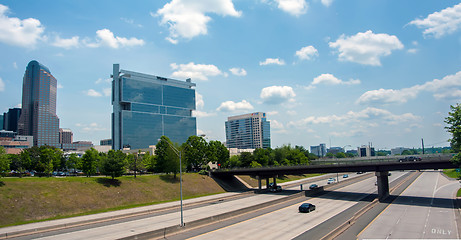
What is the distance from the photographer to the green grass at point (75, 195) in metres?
45.8

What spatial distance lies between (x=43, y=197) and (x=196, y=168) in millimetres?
55337

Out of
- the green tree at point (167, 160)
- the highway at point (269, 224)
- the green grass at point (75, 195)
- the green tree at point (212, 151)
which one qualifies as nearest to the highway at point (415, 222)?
the highway at point (269, 224)

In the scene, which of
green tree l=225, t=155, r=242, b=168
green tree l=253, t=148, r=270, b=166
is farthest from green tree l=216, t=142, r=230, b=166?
green tree l=253, t=148, r=270, b=166

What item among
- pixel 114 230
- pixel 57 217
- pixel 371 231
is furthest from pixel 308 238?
pixel 57 217

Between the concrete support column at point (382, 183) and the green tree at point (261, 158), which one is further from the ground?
the green tree at point (261, 158)

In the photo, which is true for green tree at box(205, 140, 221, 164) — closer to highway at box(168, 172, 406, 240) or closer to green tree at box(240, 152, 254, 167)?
green tree at box(240, 152, 254, 167)

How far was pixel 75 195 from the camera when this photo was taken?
181 ft

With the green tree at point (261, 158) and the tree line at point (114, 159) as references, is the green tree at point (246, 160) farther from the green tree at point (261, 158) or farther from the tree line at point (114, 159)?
the tree line at point (114, 159)

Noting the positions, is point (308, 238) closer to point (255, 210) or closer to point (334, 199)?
point (255, 210)

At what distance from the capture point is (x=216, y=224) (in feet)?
A: 116

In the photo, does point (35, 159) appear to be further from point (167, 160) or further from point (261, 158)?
point (261, 158)

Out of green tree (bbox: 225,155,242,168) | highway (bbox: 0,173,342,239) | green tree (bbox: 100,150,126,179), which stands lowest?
highway (bbox: 0,173,342,239)

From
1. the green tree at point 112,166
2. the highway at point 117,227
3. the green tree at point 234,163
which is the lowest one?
the highway at point 117,227

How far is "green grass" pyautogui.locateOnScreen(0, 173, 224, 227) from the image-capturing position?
45.8m
